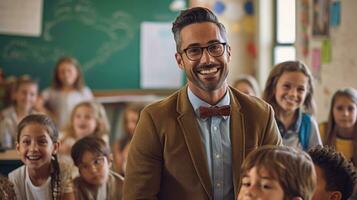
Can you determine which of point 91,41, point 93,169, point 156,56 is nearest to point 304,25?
point 156,56

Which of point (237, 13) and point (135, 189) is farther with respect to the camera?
point (237, 13)

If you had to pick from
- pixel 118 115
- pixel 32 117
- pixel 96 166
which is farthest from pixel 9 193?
pixel 118 115

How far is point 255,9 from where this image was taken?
6.89 metres

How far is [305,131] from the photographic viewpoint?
3.07 metres

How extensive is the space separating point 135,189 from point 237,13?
5275 mm

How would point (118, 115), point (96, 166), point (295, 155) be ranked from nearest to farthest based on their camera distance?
point (295, 155), point (96, 166), point (118, 115)

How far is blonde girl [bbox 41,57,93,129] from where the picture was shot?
19.7ft

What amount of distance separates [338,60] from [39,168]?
322 cm

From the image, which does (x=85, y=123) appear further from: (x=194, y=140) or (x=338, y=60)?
(x=194, y=140)

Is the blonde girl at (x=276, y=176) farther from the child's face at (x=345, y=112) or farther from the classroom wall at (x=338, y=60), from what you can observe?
the classroom wall at (x=338, y=60)

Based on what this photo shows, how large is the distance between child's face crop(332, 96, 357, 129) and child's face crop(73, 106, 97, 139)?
59.5 inches

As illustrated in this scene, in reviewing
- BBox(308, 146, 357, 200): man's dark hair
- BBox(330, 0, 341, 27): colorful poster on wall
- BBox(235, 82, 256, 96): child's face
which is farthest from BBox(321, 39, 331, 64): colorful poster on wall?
BBox(308, 146, 357, 200): man's dark hair

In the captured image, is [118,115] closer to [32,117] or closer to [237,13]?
[237,13]

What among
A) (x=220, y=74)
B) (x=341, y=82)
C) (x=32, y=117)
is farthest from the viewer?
(x=341, y=82)
